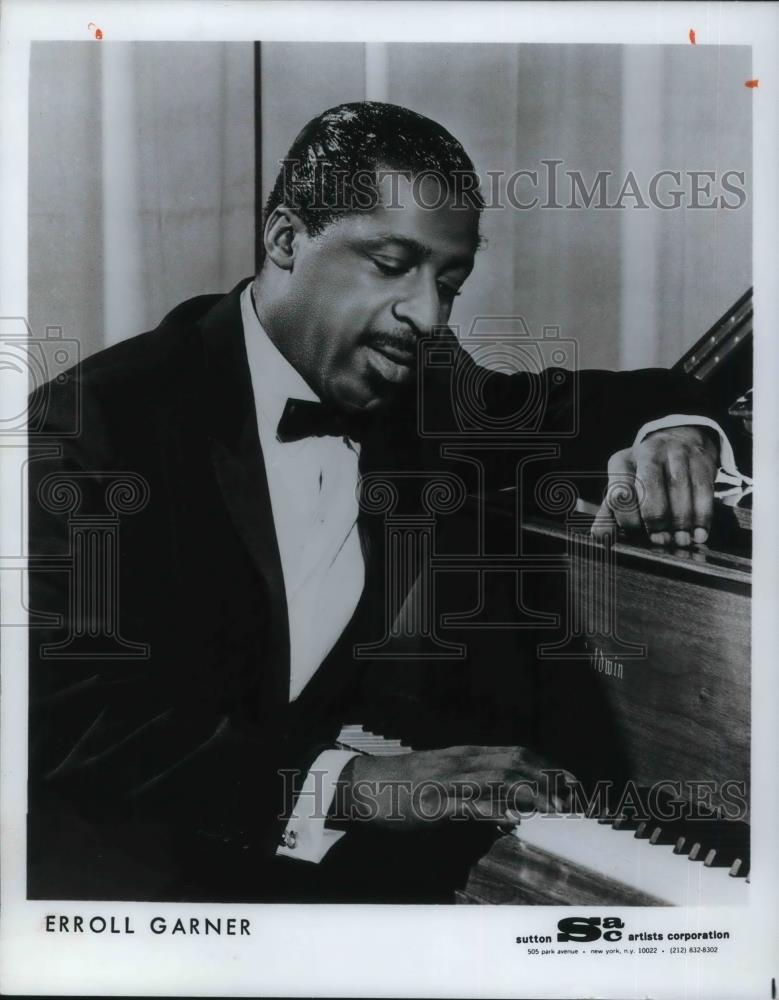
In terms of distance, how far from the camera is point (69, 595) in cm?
281

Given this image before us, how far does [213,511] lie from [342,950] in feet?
4.28

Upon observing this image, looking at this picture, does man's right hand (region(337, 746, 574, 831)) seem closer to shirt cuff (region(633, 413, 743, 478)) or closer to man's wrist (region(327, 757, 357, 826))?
man's wrist (region(327, 757, 357, 826))

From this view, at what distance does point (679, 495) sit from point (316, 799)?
134 centimetres

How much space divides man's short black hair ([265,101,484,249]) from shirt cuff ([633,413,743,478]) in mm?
808

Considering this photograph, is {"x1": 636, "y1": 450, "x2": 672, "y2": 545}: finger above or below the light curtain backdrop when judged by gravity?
below

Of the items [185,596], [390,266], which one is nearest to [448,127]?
[390,266]

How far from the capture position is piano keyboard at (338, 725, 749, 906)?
280 centimetres

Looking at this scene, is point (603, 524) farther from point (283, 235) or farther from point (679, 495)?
point (283, 235)

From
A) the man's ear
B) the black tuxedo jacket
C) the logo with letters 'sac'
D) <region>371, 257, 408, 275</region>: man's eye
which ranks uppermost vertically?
the man's ear

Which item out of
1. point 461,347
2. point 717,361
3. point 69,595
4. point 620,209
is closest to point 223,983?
point 69,595

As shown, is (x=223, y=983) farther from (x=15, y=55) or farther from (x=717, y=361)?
(x=15, y=55)

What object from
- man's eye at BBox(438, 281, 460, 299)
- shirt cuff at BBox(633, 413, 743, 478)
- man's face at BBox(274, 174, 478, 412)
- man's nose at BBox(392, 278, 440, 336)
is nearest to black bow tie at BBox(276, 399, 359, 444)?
man's face at BBox(274, 174, 478, 412)

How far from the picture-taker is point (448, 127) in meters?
2.78

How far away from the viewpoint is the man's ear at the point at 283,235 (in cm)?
277
